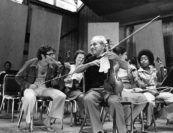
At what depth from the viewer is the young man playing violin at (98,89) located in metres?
2.25

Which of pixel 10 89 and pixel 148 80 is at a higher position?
pixel 148 80

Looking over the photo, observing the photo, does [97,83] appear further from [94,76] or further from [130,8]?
[130,8]

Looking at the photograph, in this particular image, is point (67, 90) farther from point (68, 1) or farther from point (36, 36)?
point (68, 1)

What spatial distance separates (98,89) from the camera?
241cm

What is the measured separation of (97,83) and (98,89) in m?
0.09

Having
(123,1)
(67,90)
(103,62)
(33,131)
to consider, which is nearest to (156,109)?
(67,90)

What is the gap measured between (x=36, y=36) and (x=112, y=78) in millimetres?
4693

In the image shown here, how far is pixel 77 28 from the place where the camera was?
8.85m

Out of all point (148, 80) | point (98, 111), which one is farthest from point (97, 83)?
point (148, 80)

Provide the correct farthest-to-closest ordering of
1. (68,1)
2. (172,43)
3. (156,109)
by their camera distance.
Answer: (68,1) < (172,43) < (156,109)

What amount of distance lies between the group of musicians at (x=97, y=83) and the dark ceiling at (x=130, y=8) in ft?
11.3

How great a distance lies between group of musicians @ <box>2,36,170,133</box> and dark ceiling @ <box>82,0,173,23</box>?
11.3 feet

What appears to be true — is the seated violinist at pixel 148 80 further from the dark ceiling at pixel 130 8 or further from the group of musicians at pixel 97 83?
the dark ceiling at pixel 130 8

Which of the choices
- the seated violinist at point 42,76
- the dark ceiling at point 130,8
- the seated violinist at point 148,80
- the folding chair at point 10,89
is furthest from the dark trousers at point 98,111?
the dark ceiling at point 130,8
